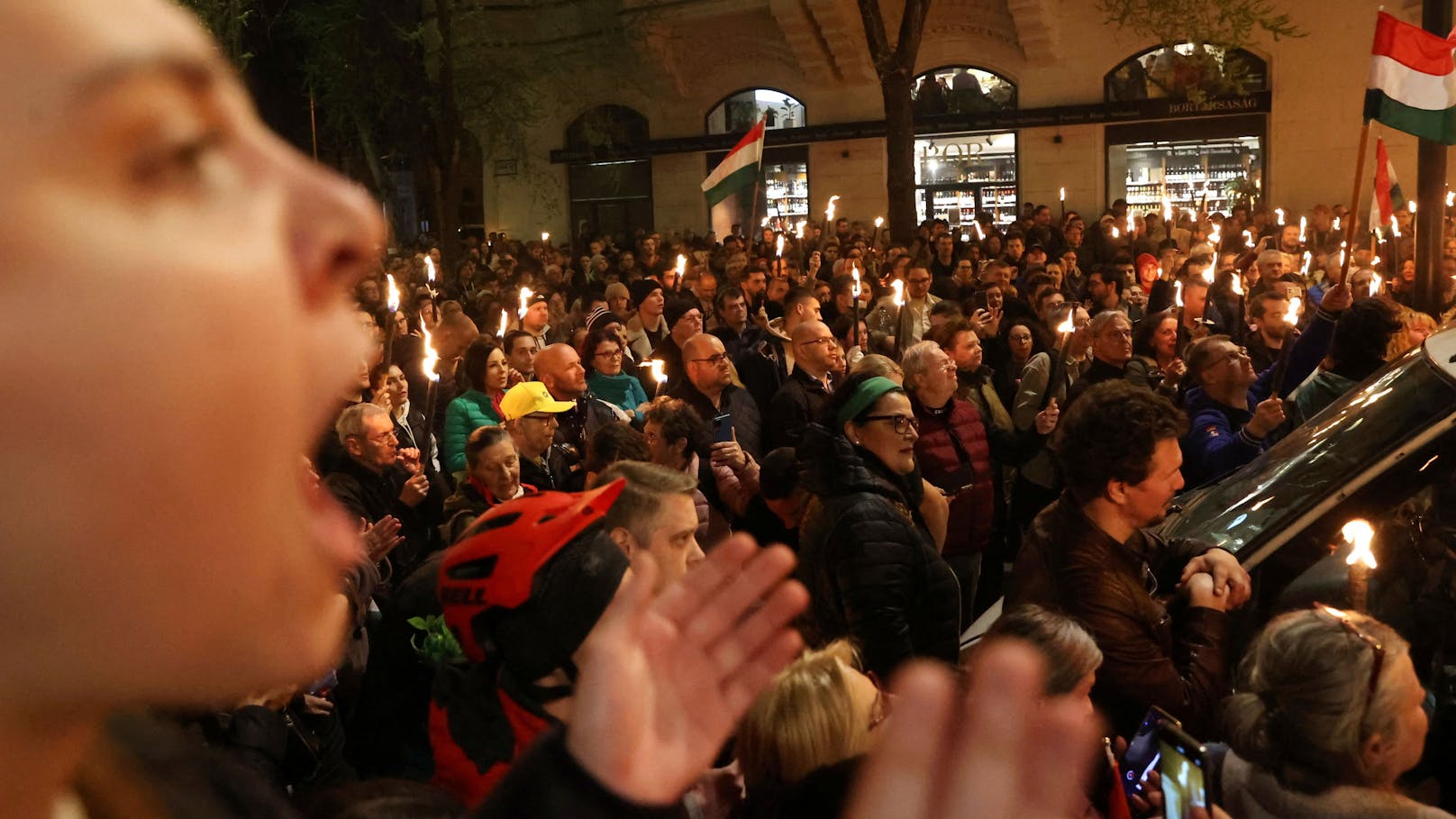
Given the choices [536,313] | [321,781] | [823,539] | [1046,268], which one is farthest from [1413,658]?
[1046,268]

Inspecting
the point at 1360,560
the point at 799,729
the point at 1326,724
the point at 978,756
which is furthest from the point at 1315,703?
the point at 978,756

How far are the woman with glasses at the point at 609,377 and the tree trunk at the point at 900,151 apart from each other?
924cm

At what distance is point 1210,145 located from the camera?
23.2m

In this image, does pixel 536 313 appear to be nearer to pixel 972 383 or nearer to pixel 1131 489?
pixel 972 383

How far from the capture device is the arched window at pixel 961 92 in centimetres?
2475

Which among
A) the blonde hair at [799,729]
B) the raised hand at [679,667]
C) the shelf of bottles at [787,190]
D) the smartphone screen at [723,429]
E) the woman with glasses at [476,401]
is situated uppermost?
the shelf of bottles at [787,190]

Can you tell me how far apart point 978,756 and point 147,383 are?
505 millimetres

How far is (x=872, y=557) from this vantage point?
416cm

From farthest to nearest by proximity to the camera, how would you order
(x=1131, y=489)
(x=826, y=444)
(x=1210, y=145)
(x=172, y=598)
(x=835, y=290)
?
(x=1210, y=145), (x=835, y=290), (x=826, y=444), (x=1131, y=489), (x=172, y=598)

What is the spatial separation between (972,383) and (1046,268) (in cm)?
681

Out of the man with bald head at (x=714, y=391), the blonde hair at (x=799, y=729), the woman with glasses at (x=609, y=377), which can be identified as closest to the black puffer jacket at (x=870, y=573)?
the blonde hair at (x=799, y=729)

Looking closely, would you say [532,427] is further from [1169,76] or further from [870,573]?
[1169,76]

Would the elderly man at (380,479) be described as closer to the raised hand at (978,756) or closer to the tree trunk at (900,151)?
the raised hand at (978,756)

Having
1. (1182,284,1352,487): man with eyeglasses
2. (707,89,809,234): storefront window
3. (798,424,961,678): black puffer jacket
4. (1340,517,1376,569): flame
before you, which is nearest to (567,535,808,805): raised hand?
(798,424,961,678): black puffer jacket
